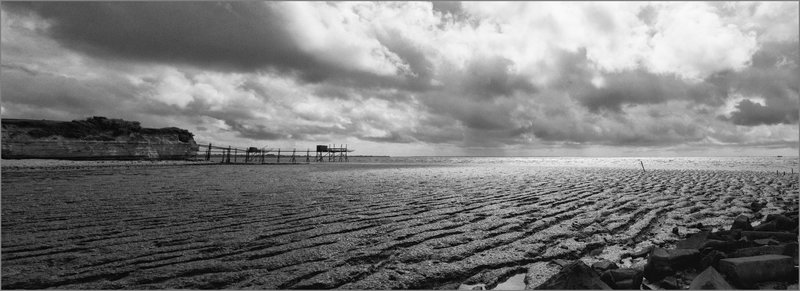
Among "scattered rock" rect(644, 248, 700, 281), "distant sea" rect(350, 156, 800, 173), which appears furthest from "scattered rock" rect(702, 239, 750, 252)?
"distant sea" rect(350, 156, 800, 173)

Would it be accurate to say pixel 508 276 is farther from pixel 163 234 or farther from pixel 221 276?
pixel 163 234

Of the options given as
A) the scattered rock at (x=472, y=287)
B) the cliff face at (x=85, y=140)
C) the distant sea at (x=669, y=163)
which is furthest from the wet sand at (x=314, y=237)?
the cliff face at (x=85, y=140)

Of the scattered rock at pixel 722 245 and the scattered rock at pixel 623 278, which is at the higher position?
the scattered rock at pixel 722 245

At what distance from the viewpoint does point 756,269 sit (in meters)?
3.50

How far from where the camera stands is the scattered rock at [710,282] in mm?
3236

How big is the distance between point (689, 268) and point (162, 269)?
21.0 feet

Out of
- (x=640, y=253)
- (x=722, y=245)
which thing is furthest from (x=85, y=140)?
(x=722, y=245)

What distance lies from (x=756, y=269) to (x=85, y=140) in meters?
64.8

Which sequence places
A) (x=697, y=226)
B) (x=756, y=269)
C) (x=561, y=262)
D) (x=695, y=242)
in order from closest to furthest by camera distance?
(x=756, y=269), (x=561, y=262), (x=695, y=242), (x=697, y=226)

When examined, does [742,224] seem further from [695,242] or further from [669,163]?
[669,163]

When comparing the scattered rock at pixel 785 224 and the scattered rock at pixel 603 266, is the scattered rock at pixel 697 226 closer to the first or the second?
the scattered rock at pixel 785 224

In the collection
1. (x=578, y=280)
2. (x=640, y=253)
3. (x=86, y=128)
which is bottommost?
(x=640, y=253)

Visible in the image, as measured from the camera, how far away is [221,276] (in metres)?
4.00

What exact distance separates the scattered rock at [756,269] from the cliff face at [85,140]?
56597 mm
